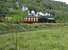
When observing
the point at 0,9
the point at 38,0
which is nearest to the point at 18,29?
the point at 0,9

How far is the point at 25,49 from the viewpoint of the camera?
8.18 meters

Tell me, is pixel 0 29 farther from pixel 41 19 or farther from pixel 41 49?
pixel 41 19

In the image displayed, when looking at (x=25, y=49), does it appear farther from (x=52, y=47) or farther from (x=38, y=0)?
(x=38, y=0)

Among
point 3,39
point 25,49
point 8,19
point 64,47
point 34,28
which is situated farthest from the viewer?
point 8,19

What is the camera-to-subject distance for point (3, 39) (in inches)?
396

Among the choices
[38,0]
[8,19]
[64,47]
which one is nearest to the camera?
[64,47]

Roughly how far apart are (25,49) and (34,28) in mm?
6325

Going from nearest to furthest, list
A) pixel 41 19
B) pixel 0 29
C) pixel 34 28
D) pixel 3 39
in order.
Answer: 1. pixel 3 39
2. pixel 0 29
3. pixel 34 28
4. pixel 41 19

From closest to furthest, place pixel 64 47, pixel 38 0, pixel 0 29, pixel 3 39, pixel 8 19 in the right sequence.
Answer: pixel 64 47 < pixel 3 39 < pixel 0 29 < pixel 8 19 < pixel 38 0

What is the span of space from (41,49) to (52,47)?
65cm

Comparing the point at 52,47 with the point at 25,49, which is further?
the point at 52,47

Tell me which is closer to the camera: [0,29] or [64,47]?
[64,47]

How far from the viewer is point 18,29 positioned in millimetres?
13430

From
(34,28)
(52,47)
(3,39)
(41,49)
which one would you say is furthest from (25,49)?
(34,28)
